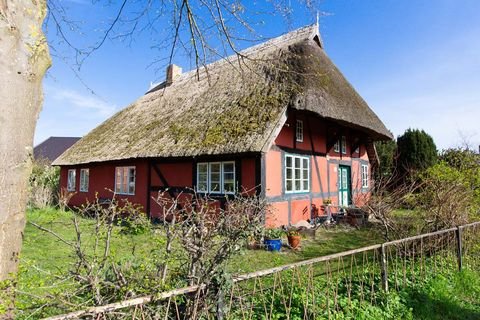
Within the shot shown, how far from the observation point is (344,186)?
12.8 m

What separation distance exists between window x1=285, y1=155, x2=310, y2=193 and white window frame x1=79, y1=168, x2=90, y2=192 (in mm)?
9806

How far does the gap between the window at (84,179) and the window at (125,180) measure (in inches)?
112

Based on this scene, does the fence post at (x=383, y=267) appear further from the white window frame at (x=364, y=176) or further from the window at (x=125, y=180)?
the white window frame at (x=364, y=176)

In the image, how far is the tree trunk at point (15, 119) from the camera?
1.48m

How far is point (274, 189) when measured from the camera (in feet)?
29.0

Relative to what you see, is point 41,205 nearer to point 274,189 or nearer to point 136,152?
point 136,152

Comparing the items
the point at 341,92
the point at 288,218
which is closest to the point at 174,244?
the point at 288,218

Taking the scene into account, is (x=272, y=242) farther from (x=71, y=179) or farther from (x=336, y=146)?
(x=71, y=179)

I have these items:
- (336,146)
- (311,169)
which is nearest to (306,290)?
(311,169)

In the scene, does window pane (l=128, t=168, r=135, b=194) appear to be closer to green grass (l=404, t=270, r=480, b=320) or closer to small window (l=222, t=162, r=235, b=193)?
small window (l=222, t=162, r=235, b=193)

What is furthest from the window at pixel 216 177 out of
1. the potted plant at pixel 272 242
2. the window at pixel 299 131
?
the window at pixel 299 131

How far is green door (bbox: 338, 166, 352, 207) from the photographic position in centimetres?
1235

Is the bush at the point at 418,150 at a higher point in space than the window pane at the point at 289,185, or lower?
higher

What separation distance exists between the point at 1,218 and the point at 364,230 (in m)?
9.74
